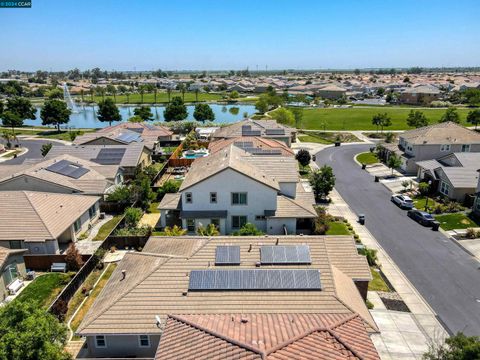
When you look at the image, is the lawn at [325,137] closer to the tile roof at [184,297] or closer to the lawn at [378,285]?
the lawn at [378,285]

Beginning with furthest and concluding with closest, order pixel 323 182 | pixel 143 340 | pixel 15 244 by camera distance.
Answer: pixel 323 182 < pixel 15 244 < pixel 143 340

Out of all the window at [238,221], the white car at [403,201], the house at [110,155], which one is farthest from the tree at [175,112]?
the window at [238,221]

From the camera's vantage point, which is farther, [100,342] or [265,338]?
[100,342]

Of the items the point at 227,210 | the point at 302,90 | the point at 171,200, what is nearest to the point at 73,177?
the point at 171,200

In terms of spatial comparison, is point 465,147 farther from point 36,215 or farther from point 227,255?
point 36,215

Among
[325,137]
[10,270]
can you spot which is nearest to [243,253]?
[10,270]

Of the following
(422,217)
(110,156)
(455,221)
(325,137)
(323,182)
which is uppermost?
(110,156)
